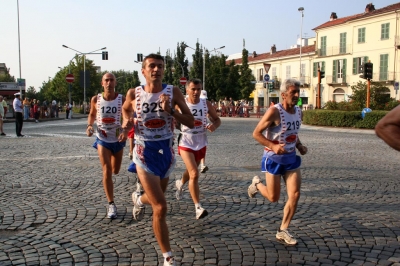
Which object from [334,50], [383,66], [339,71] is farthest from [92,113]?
[334,50]

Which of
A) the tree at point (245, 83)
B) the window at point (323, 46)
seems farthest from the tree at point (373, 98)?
the window at point (323, 46)

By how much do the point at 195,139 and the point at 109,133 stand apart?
4.14 feet

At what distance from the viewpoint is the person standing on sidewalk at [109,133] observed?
18.7ft

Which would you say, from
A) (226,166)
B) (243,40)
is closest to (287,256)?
(226,166)

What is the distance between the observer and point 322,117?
2602cm

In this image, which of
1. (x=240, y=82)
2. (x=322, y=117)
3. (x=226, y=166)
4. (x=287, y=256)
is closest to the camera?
(x=287, y=256)

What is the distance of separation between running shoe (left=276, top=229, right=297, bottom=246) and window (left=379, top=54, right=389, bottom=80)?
139 ft

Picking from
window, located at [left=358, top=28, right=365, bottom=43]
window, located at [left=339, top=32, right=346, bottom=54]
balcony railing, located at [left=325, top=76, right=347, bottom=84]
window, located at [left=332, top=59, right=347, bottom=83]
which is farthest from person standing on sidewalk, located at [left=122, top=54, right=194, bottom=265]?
window, located at [left=339, top=32, right=346, bottom=54]

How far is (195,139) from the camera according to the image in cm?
620

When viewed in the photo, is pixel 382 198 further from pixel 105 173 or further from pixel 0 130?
pixel 0 130

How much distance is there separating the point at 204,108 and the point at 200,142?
0.66 m

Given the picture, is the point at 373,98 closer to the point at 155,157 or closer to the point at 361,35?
the point at 361,35

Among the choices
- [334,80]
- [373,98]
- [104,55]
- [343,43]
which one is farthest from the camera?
[334,80]

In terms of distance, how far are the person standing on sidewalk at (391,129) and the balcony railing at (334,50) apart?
4870 centimetres
